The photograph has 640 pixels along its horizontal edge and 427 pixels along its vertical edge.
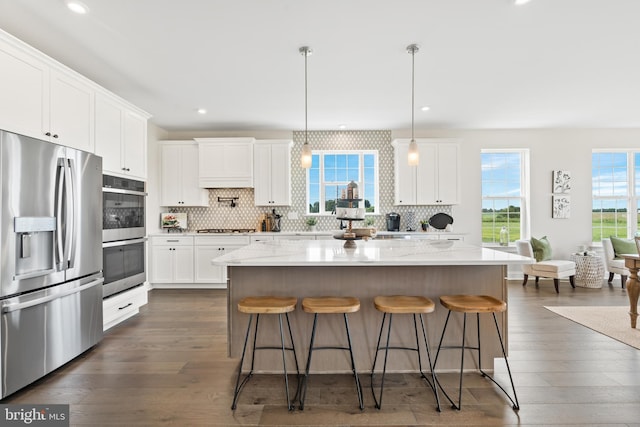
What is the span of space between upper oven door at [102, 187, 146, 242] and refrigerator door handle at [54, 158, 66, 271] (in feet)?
2.00

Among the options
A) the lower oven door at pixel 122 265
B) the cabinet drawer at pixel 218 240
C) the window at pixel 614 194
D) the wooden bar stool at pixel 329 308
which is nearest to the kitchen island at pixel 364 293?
the wooden bar stool at pixel 329 308

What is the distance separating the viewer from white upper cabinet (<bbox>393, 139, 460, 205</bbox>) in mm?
5422

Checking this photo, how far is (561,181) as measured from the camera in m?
5.72

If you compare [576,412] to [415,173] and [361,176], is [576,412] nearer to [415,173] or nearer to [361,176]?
[415,173]

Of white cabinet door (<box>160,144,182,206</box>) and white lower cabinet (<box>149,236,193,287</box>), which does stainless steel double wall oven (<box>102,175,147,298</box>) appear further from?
white cabinet door (<box>160,144,182,206</box>)

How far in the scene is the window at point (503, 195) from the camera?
19.4 feet

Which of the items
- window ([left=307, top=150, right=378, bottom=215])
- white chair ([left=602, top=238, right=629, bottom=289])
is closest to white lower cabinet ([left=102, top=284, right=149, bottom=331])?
window ([left=307, top=150, right=378, bottom=215])

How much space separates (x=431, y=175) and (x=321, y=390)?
4164 mm

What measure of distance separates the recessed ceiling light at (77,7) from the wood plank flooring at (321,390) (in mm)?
2686

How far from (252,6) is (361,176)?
12.6ft

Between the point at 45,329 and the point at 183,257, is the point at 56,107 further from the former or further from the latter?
the point at 183,257

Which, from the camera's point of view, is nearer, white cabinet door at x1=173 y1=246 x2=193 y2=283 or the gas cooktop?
white cabinet door at x1=173 y1=246 x2=193 y2=283

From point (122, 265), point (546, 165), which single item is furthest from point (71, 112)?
point (546, 165)

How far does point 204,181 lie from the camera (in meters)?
5.37
